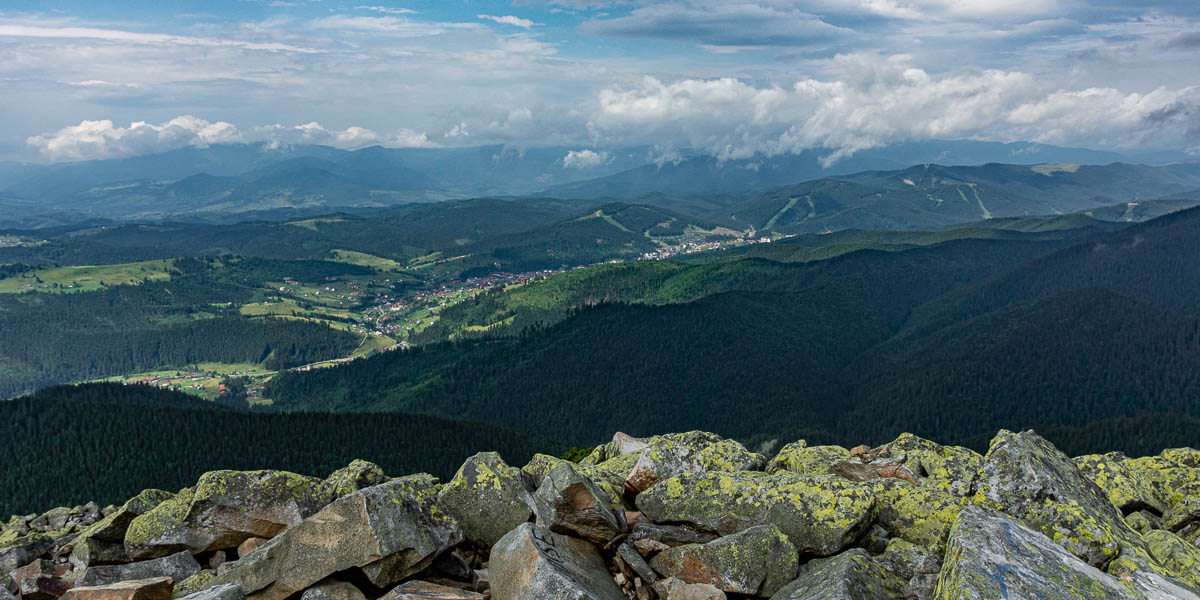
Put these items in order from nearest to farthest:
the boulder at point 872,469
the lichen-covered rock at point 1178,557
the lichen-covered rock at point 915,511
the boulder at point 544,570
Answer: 1. the boulder at point 544,570
2. the lichen-covered rock at point 1178,557
3. the lichen-covered rock at point 915,511
4. the boulder at point 872,469

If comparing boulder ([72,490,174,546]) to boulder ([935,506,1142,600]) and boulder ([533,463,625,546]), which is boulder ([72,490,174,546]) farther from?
boulder ([935,506,1142,600])

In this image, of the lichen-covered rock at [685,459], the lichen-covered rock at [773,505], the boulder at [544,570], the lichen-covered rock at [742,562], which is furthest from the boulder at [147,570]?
the lichen-covered rock at [742,562]

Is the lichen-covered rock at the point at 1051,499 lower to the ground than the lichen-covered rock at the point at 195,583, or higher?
higher

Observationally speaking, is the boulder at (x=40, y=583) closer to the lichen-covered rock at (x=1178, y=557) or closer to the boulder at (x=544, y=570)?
the boulder at (x=544, y=570)

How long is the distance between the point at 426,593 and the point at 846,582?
11477 millimetres

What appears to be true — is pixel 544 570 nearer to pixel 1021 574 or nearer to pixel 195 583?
pixel 1021 574

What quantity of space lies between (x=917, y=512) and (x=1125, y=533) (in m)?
5.23

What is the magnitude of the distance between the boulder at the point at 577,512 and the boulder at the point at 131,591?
35.1 ft

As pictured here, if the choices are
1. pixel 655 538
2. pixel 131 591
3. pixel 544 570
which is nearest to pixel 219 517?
pixel 131 591

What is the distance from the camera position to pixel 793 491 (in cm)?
2014

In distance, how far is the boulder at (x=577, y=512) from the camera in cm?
1909

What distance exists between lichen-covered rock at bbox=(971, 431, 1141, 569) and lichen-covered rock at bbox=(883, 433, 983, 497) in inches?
147

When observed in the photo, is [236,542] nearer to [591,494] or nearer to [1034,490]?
[591,494]

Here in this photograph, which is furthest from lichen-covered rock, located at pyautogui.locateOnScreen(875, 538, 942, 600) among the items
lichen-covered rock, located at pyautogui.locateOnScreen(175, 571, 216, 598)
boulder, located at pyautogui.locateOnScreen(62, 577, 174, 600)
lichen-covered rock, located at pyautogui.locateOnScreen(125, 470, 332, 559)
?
lichen-covered rock, located at pyautogui.locateOnScreen(125, 470, 332, 559)
